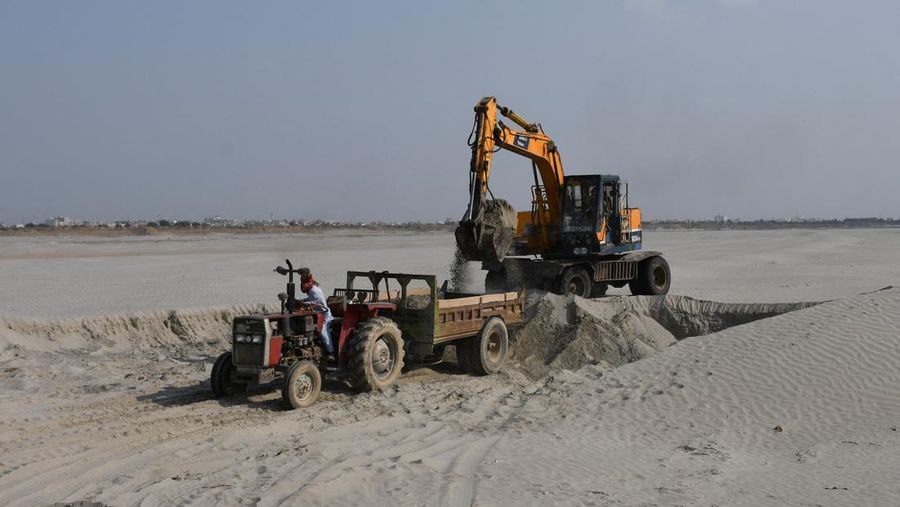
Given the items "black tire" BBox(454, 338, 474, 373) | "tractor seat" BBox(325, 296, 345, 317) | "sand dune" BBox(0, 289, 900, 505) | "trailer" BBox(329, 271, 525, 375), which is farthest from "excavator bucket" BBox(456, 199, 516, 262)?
"tractor seat" BBox(325, 296, 345, 317)

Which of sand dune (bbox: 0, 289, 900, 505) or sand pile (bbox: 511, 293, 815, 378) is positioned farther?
sand pile (bbox: 511, 293, 815, 378)

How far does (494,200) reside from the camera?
1523 centimetres

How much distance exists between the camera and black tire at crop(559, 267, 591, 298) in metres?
18.1

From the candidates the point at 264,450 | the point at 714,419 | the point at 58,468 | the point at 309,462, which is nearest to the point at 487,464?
the point at 309,462

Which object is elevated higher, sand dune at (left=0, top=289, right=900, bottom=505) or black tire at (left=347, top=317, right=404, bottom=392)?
black tire at (left=347, top=317, right=404, bottom=392)

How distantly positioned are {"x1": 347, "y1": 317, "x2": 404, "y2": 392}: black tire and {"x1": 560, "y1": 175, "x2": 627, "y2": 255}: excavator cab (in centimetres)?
813

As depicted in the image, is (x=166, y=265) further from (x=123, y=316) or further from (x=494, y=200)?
(x=494, y=200)

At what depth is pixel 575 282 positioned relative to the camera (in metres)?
18.7

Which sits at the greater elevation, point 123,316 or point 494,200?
point 494,200

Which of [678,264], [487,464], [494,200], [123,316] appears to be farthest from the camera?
[678,264]

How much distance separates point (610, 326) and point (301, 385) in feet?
21.4

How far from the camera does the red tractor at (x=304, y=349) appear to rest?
10117 millimetres

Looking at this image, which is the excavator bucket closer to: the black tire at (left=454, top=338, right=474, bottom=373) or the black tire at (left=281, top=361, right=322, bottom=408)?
the black tire at (left=454, top=338, right=474, bottom=373)

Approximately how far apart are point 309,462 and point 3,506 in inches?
97.7
